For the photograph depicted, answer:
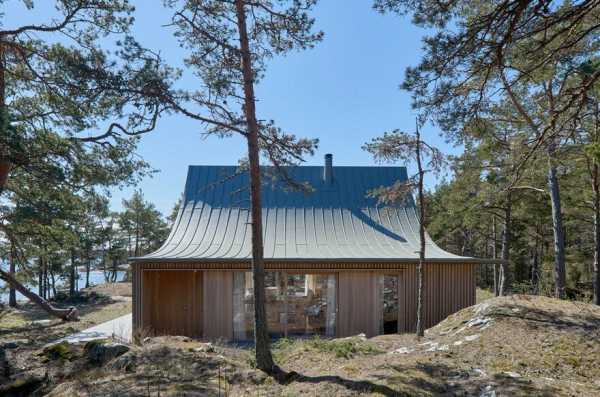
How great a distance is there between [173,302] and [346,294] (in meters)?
4.77

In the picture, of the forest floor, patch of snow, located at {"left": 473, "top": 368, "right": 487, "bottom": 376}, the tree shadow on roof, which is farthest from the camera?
the tree shadow on roof

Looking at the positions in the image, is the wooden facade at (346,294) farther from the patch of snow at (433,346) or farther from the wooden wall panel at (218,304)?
the patch of snow at (433,346)

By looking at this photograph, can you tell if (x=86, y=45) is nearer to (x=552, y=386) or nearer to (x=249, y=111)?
(x=249, y=111)

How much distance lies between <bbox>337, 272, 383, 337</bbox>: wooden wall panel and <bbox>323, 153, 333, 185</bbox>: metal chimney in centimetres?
413

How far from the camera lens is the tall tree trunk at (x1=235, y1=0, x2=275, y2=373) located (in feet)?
17.3

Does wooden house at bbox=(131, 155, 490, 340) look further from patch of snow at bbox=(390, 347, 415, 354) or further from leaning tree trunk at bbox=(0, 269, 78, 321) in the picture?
patch of snow at bbox=(390, 347, 415, 354)

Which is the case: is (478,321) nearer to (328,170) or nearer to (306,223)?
(306,223)

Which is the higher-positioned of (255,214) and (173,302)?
(255,214)

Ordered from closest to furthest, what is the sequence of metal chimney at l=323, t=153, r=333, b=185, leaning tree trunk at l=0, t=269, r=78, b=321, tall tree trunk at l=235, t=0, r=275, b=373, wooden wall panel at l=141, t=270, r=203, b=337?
tall tree trunk at l=235, t=0, r=275, b=373
leaning tree trunk at l=0, t=269, r=78, b=321
wooden wall panel at l=141, t=270, r=203, b=337
metal chimney at l=323, t=153, r=333, b=185

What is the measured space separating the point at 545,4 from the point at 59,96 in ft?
24.8

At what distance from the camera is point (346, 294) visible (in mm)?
9422

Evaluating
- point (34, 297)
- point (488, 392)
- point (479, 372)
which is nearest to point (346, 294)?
point (479, 372)

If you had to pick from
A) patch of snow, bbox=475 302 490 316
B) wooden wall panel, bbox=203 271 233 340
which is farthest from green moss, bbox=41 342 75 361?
patch of snow, bbox=475 302 490 316

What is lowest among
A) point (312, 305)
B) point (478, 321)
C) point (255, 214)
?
point (312, 305)
